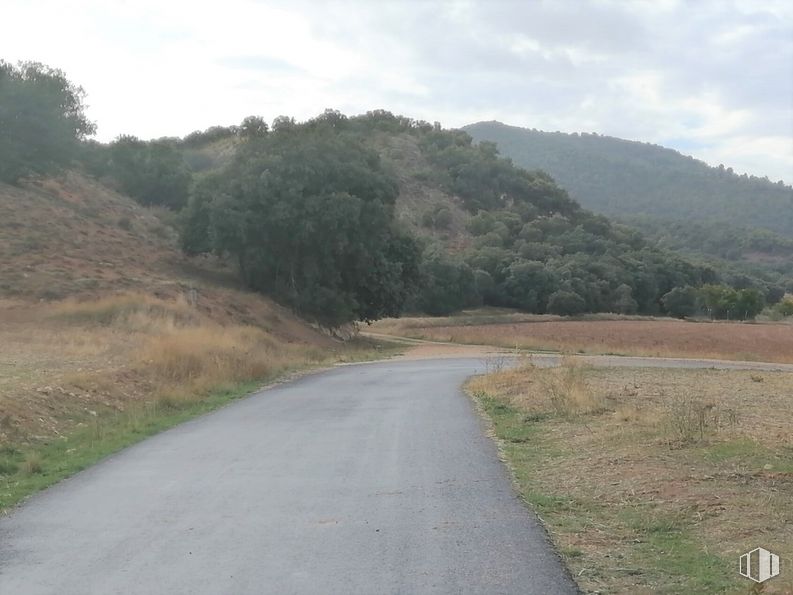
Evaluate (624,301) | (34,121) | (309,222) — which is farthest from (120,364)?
(624,301)

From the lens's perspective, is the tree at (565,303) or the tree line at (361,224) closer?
the tree line at (361,224)

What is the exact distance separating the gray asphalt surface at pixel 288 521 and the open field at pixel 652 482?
43 centimetres

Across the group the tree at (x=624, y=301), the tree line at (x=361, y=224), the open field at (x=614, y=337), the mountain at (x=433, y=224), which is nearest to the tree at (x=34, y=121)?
the tree line at (x=361, y=224)

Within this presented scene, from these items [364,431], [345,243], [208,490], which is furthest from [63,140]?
[208,490]

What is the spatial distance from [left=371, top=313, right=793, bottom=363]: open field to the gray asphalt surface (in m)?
31.8

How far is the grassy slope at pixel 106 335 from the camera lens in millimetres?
15055

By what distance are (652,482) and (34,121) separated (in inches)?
2075

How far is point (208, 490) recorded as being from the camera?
9.77 m

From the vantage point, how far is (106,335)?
102 feet

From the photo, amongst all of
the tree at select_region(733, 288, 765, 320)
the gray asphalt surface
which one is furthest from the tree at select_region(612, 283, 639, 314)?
the gray asphalt surface

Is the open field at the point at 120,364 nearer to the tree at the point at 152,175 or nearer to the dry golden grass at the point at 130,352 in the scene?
the dry golden grass at the point at 130,352

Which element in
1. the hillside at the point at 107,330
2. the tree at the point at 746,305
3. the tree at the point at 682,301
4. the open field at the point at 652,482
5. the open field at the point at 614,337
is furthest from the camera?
the tree at the point at 682,301

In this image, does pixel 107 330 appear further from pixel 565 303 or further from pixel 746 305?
pixel 746 305

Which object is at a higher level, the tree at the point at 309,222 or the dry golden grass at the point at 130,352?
the tree at the point at 309,222
